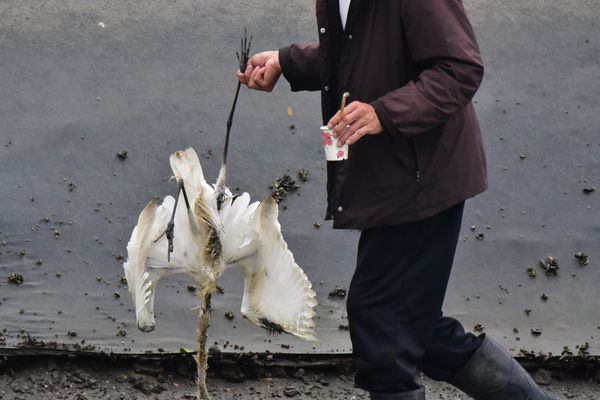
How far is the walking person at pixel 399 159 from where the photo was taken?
261 cm

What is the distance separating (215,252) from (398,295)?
567 millimetres

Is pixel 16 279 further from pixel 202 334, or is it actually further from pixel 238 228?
pixel 238 228

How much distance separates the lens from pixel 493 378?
3.21m

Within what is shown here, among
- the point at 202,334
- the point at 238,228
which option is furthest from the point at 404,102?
the point at 202,334

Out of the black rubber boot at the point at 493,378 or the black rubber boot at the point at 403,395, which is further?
the black rubber boot at the point at 493,378

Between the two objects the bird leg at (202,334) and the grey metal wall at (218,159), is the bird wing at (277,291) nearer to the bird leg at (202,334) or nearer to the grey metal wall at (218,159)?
the bird leg at (202,334)

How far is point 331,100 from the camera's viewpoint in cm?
288

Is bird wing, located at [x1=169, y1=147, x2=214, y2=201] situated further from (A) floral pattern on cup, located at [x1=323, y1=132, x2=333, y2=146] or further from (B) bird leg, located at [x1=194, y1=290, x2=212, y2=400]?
(A) floral pattern on cup, located at [x1=323, y1=132, x2=333, y2=146]

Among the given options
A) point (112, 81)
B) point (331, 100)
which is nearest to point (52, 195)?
point (112, 81)

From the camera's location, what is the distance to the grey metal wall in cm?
386

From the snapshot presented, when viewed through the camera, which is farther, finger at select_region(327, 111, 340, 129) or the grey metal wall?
A: the grey metal wall

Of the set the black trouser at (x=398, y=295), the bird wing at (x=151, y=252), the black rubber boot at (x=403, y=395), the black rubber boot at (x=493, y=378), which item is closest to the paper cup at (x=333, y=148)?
the black trouser at (x=398, y=295)

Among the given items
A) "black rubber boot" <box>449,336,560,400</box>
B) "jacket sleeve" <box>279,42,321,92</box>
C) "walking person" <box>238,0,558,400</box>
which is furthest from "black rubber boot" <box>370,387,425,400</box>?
"jacket sleeve" <box>279,42,321,92</box>

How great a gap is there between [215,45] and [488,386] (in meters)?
2.45
